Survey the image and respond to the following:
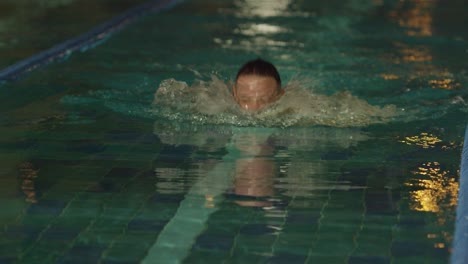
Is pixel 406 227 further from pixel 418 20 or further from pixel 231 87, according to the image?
pixel 418 20

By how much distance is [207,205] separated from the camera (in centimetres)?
360

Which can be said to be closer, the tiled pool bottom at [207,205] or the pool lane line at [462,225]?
the pool lane line at [462,225]

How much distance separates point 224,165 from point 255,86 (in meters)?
0.90

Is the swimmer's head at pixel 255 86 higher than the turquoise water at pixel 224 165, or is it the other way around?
the swimmer's head at pixel 255 86

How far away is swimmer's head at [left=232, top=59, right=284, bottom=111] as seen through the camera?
4973mm

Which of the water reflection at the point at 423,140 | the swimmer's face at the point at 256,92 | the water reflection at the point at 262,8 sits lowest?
the water reflection at the point at 423,140

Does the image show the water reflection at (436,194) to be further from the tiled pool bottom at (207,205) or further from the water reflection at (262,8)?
the water reflection at (262,8)

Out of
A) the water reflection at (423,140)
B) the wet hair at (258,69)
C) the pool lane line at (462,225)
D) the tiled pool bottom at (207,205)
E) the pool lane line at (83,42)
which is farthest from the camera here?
the pool lane line at (83,42)

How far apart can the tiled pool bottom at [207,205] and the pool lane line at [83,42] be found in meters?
2.05

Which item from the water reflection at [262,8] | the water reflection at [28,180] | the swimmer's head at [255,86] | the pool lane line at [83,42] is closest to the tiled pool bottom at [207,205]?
the water reflection at [28,180]

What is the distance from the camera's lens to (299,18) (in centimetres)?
998

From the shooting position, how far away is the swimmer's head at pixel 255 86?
497 centimetres

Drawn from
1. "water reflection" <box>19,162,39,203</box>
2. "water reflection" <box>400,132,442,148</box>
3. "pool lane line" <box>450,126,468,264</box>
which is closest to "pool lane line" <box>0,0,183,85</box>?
"water reflection" <box>19,162,39,203</box>

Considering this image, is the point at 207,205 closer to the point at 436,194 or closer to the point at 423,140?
the point at 436,194
